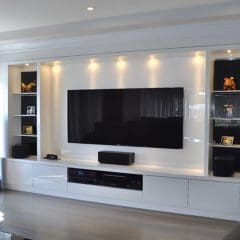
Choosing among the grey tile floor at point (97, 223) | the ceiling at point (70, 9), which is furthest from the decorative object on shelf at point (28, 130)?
the ceiling at point (70, 9)

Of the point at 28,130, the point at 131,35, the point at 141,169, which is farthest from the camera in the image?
the point at 28,130

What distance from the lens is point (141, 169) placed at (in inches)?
185

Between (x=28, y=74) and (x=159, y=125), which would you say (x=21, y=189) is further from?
(x=159, y=125)

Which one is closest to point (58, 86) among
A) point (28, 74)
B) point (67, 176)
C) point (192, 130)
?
point (28, 74)

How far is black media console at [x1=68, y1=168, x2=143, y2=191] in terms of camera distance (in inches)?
184

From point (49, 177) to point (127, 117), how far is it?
1.62 m

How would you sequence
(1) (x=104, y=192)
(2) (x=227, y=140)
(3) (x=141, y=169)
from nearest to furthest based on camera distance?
(2) (x=227, y=140) → (3) (x=141, y=169) → (1) (x=104, y=192)

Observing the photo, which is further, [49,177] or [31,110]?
[31,110]

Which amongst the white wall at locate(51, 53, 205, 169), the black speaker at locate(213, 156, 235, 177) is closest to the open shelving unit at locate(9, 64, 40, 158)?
the white wall at locate(51, 53, 205, 169)

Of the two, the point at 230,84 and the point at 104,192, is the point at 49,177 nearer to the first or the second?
the point at 104,192

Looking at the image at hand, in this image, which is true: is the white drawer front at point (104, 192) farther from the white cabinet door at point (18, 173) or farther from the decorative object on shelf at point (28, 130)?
the decorative object on shelf at point (28, 130)

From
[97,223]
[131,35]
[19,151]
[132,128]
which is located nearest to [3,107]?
[19,151]

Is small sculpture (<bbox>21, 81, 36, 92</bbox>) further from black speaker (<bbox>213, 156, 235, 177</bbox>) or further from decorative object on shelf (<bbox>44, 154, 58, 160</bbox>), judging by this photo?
black speaker (<bbox>213, 156, 235, 177</bbox>)

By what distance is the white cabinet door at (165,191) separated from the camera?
14.3ft
